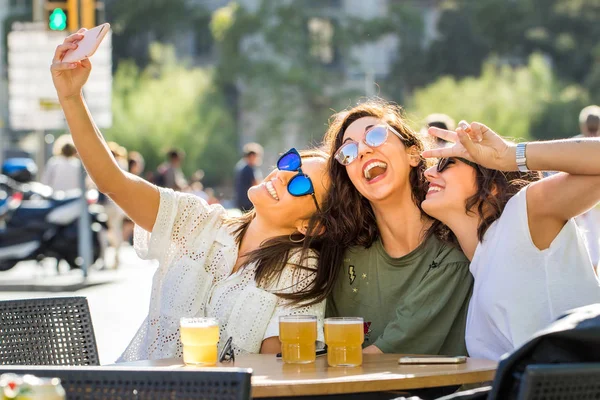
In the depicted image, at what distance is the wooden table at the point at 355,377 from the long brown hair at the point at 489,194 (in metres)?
0.69

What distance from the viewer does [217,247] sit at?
15.5 ft

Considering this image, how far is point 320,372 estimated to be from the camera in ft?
11.5

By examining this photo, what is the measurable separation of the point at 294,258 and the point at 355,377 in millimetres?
1223

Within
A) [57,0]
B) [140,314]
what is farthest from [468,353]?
[57,0]

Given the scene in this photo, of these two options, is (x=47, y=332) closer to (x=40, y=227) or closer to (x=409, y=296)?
(x=409, y=296)

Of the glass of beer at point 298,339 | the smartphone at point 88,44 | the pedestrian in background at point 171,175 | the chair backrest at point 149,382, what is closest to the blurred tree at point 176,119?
the pedestrian in background at point 171,175

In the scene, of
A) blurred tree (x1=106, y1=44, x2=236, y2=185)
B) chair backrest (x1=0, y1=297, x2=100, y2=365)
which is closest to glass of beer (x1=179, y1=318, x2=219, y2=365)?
chair backrest (x1=0, y1=297, x2=100, y2=365)

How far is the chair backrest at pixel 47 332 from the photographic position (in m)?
4.16

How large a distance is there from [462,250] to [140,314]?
25.2 ft

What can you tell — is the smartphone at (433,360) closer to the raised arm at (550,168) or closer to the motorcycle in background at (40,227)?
the raised arm at (550,168)

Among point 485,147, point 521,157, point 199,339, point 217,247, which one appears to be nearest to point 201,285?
point 217,247

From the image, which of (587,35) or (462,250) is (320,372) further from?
(587,35)

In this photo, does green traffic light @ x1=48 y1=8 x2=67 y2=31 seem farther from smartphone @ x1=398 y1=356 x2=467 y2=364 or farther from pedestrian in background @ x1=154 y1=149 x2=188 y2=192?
smartphone @ x1=398 y1=356 x2=467 y2=364

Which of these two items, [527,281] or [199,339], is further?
[527,281]
